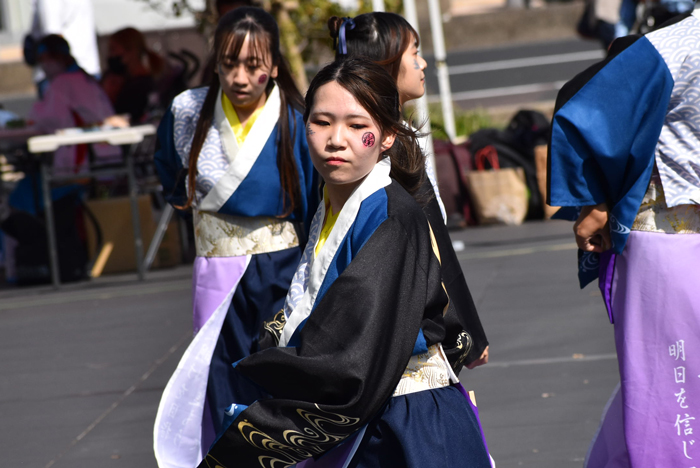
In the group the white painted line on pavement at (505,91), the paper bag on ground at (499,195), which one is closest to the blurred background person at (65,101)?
the paper bag on ground at (499,195)

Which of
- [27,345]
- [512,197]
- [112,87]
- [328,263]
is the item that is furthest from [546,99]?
[328,263]

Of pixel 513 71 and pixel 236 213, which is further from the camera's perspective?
pixel 513 71

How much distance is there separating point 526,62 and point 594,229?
16.7 m

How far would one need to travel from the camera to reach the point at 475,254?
295 inches

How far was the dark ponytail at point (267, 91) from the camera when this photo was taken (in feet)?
10.6

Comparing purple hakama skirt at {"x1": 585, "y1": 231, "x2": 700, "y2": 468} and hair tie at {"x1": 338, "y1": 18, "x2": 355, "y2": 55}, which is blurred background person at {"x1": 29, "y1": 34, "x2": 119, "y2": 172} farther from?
purple hakama skirt at {"x1": 585, "y1": 231, "x2": 700, "y2": 468}

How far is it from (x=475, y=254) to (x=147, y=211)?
2.94m

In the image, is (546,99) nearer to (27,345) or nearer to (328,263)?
(27,345)

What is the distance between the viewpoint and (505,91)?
1580cm

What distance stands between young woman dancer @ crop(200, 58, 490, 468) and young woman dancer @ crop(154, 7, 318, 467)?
1.07 metres

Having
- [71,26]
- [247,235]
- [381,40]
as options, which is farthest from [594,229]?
[71,26]

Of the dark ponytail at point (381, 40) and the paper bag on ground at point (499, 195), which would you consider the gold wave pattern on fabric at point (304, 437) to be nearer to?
the dark ponytail at point (381, 40)

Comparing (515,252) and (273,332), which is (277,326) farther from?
(515,252)

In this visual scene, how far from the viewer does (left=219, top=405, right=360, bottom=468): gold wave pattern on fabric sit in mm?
1892
